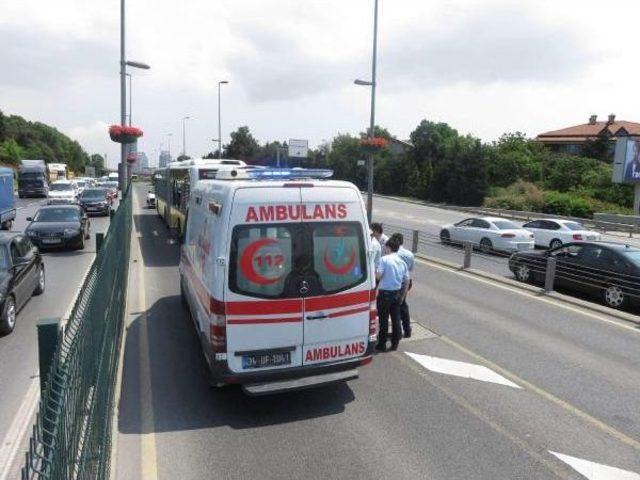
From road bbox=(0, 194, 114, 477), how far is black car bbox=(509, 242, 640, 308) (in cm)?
1083

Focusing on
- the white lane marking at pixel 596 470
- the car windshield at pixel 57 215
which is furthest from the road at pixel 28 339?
the white lane marking at pixel 596 470

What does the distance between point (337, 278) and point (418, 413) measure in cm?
174

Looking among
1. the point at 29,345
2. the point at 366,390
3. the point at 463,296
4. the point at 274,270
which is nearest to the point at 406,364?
the point at 366,390

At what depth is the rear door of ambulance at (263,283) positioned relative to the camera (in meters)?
5.77

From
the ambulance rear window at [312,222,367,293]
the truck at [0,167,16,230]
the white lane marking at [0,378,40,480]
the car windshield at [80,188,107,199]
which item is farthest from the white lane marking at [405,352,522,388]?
the car windshield at [80,188,107,199]

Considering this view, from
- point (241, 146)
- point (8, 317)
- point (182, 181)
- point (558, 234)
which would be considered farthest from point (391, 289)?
point (241, 146)

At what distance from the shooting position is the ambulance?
5773mm

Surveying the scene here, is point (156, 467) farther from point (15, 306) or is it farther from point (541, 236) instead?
point (541, 236)

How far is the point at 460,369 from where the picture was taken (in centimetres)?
747

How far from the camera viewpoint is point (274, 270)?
5.93 m

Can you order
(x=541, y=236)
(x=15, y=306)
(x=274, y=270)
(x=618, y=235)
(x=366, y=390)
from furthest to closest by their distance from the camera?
(x=618, y=235) < (x=541, y=236) < (x=15, y=306) < (x=366, y=390) < (x=274, y=270)

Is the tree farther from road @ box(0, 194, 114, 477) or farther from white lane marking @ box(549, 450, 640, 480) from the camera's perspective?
white lane marking @ box(549, 450, 640, 480)

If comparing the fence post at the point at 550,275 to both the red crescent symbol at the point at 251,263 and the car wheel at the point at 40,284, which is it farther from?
the car wheel at the point at 40,284

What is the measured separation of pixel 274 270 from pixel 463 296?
282 inches
